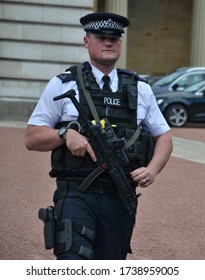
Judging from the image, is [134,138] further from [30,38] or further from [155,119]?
[30,38]

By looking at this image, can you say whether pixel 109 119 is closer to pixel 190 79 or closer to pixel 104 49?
pixel 104 49

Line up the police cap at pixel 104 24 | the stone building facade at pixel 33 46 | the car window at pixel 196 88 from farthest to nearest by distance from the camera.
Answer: the car window at pixel 196 88 < the stone building facade at pixel 33 46 < the police cap at pixel 104 24

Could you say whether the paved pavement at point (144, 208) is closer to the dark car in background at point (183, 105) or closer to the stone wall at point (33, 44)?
the stone wall at point (33, 44)

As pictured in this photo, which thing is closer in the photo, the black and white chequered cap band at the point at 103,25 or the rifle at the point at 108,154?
the rifle at the point at 108,154

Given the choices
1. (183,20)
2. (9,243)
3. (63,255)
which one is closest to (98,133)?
(63,255)

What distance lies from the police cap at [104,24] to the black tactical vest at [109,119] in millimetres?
213

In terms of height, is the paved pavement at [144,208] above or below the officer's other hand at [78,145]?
below

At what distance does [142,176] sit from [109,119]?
36 centimetres

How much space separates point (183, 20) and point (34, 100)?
2974 centimetres

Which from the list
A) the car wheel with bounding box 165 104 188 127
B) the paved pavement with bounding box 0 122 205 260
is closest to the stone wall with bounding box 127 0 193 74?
the car wheel with bounding box 165 104 188 127

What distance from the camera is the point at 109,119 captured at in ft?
13.3

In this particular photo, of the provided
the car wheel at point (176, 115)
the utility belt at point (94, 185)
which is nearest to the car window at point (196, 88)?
the car wheel at point (176, 115)

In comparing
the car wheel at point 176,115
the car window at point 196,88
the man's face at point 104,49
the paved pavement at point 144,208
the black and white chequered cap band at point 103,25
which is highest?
the black and white chequered cap band at point 103,25

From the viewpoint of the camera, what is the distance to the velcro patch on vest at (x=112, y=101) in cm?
405
